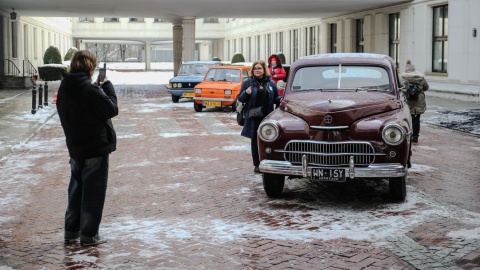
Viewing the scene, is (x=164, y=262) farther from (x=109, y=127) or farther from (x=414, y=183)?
(x=414, y=183)

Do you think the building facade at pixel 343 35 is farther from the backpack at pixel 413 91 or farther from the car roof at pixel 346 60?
the car roof at pixel 346 60

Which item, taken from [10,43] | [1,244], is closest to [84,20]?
[10,43]

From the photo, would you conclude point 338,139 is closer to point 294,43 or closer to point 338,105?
point 338,105

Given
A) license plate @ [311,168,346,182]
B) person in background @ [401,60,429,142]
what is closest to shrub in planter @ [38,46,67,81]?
person in background @ [401,60,429,142]

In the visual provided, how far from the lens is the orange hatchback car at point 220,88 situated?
22.0m

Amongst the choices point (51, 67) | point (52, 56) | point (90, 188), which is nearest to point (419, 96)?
point (90, 188)

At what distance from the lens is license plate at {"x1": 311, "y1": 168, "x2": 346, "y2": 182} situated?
26.4 ft

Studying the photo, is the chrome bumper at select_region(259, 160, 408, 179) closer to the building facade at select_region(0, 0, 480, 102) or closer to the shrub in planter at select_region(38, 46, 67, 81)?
A: the building facade at select_region(0, 0, 480, 102)

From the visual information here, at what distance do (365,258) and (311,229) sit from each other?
1106 mm

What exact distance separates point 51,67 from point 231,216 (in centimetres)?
3811

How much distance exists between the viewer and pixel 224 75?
2312cm

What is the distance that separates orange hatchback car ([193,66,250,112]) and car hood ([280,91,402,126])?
12788 mm

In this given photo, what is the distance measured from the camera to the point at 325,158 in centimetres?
820

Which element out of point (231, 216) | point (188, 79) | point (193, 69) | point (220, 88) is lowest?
point (231, 216)
